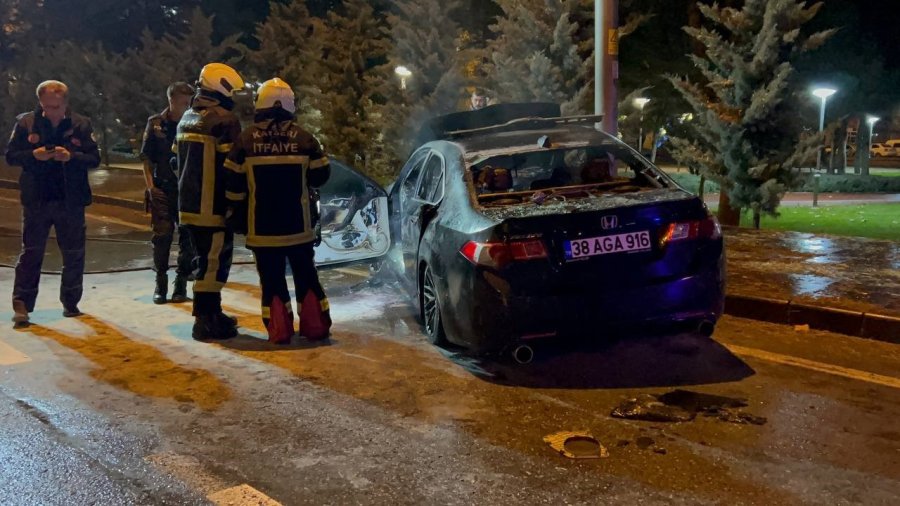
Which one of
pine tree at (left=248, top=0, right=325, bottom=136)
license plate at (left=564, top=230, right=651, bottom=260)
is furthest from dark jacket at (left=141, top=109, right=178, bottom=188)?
pine tree at (left=248, top=0, right=325, bottom=136)

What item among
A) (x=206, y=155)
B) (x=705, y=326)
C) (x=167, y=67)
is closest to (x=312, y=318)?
(x=206, y=155)

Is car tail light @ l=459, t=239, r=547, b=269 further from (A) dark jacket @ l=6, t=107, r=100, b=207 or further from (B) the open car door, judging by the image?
→ (A) dark jacket @ l=6, t=107, r=100, b=207

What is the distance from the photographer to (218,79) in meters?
5.89

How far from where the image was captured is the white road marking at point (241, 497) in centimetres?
338

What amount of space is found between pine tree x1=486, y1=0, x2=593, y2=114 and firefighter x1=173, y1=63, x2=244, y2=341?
8.59 meters

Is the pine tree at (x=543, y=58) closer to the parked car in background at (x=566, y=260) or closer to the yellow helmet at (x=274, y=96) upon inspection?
the yellow helmet at (x=274, y=96)

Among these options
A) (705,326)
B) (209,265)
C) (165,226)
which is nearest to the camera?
(705,326)

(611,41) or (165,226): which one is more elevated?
(611,41)

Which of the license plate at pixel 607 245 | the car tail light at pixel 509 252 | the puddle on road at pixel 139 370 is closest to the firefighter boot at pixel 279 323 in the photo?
the puddle on road at pixel 139 370

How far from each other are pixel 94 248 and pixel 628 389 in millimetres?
8310

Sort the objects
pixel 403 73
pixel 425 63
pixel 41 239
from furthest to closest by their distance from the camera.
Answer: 1. pixel 403 73
2. pixel 425 63
3. pixel 41 239

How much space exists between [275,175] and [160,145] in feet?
6.51

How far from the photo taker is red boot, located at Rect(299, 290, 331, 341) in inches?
235

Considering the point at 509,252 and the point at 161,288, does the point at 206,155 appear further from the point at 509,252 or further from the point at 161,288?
the point at 509,252
